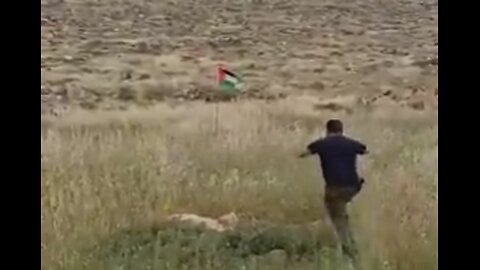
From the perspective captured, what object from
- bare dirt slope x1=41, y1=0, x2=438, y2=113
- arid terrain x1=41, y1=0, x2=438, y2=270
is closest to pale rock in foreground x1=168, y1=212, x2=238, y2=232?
arid terrain x1=41, y1=0, x2=438, y2=270

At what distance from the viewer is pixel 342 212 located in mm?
4133

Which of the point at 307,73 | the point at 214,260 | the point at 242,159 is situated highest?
the point at 307,73

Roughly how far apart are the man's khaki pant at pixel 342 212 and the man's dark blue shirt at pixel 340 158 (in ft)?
0.09

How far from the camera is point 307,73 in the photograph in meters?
4.17

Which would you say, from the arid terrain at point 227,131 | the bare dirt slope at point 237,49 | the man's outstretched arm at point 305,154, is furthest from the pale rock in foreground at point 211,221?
the bare dirt slope at point 237,49

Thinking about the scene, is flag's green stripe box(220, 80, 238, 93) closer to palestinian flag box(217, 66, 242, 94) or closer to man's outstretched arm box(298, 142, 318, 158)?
palestinian flag box(217, 66, 242, 94)

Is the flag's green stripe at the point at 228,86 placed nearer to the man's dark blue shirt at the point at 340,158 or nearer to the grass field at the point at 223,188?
the grass field at the point at 223,188

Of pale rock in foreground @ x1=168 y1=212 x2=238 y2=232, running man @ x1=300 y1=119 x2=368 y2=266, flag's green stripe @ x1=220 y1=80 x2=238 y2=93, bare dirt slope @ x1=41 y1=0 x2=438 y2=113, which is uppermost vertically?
bare dirt slope @ x1=41 y1=0 x2=438 y2=113

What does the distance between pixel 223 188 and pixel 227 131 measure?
8.0 inches

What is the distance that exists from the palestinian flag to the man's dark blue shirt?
335 millimetres

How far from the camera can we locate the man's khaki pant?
412 cm
